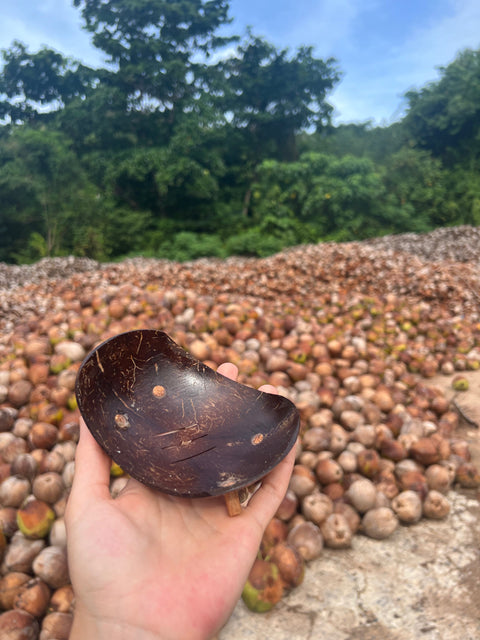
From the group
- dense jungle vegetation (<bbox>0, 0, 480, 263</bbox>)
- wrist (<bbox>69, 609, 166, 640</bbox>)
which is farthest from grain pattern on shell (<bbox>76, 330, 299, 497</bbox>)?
dense jungle vegetation (<bbox>0, 0, 480, 263</bbox>)

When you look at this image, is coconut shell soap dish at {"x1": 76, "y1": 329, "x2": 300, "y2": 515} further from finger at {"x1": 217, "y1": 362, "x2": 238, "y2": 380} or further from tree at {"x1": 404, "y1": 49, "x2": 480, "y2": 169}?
tree at {"x1": 404, "y1": 49, "x2": 480, "y2": 169}

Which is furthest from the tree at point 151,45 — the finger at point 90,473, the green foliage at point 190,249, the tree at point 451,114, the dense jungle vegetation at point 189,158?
the finger at point 90,473

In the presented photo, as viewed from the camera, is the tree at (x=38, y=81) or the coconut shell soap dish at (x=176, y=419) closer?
the coconut shell soap dish at (x=176, y=419)

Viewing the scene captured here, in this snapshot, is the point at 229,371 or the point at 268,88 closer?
the point at 229,371

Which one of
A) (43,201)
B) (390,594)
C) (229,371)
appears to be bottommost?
(390,594)

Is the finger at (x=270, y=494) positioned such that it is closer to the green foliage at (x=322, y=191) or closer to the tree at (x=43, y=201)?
the tree at (x=43, y=201)

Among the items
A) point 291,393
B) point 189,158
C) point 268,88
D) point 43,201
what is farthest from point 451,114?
point 291,393

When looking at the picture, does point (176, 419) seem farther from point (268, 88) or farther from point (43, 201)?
point (268, 88)
